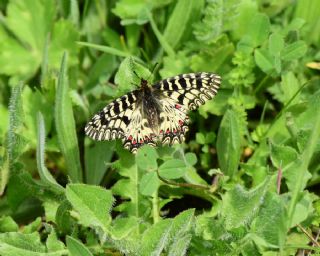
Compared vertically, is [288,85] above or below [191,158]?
above

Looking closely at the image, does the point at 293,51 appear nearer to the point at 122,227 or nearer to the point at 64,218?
the point at 122,227

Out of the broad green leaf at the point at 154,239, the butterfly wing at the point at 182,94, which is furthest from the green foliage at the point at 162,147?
the butterfly wing at the point at 182,94

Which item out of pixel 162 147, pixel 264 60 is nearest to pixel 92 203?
pixel 162 147

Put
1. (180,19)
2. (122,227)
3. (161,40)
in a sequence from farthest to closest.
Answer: (180,19) < (161,40) < (122,227)

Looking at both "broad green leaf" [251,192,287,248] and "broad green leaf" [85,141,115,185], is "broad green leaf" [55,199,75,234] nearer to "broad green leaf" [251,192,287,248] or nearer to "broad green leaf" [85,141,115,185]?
"broad green leaf" [85,141,115,185]

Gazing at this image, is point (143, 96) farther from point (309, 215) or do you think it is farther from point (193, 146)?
point (309, 215)

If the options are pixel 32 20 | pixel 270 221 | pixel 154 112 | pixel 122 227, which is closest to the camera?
pixel 270 221
